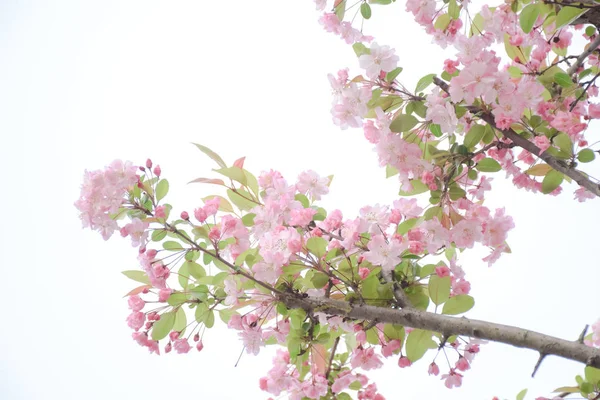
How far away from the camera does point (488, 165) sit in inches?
44.9

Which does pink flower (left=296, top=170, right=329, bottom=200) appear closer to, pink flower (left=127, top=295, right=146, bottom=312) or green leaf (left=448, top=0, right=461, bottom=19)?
pink flower (left=127, top=295, right=146, bottom=312)

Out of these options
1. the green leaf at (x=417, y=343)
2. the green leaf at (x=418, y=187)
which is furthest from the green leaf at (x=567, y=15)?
the green leaf at (x=417, y=343)

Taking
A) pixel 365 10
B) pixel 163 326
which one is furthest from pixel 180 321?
pixel 365 10

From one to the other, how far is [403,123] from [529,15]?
34 cm

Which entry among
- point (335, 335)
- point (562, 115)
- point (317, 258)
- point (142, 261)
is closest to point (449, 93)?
point (562, 115)

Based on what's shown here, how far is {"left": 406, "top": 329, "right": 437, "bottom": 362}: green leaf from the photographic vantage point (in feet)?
3.52

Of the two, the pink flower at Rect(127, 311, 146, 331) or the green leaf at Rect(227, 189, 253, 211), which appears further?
the green leaf at Rect(227, 189, 253, 211)

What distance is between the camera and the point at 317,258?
1.03 metres

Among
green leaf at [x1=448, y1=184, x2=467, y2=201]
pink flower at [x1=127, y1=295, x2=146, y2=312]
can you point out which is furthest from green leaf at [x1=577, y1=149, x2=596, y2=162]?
pink flower at [x1=127, y1=295, x2=146, y2=312]

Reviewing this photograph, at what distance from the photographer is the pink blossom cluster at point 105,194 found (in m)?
1.01

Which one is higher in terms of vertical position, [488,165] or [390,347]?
[488,165]

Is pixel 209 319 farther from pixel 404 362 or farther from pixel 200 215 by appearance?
pixel 404 362

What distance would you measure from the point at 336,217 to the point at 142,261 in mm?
396

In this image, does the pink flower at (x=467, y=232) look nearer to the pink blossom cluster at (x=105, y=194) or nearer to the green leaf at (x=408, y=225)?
the green leaf at (x=408, y=225)
